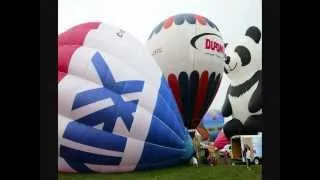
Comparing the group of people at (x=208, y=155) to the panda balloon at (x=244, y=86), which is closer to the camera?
the group of people at (x=208, y=155)

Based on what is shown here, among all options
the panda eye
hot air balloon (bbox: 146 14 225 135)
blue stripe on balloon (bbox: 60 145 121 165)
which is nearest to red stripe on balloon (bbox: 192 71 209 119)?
hot air balloon (bbox: 146 14 225 135)

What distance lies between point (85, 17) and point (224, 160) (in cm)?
107

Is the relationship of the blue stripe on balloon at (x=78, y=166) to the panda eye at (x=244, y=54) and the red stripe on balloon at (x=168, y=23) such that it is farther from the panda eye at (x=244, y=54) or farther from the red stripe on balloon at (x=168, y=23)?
the panda eye at (x=244, y=54)

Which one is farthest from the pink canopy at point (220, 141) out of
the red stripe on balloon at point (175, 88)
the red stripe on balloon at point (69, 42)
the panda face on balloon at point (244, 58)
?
the red stripe on balloon at point (69, 42)

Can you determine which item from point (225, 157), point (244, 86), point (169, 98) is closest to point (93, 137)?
point (169, 98)

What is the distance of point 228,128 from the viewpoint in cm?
281

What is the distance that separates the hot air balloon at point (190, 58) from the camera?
109 inches

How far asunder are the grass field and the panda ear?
698mm

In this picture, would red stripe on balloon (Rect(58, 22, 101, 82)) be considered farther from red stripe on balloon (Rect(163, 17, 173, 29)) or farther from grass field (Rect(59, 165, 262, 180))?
grass field (Rect(59, 165, 262, 180))

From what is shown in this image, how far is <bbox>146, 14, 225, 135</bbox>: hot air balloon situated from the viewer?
9.07ft

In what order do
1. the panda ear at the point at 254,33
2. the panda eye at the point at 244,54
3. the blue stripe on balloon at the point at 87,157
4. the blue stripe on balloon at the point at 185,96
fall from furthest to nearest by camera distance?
the panda eye at the point at 244,54, the blue stripe on balloon at the point at 185,96, the panda ear at the point at 254,33, the blue stripe on balloon at the point at 87,157

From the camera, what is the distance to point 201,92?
10.2 feet
